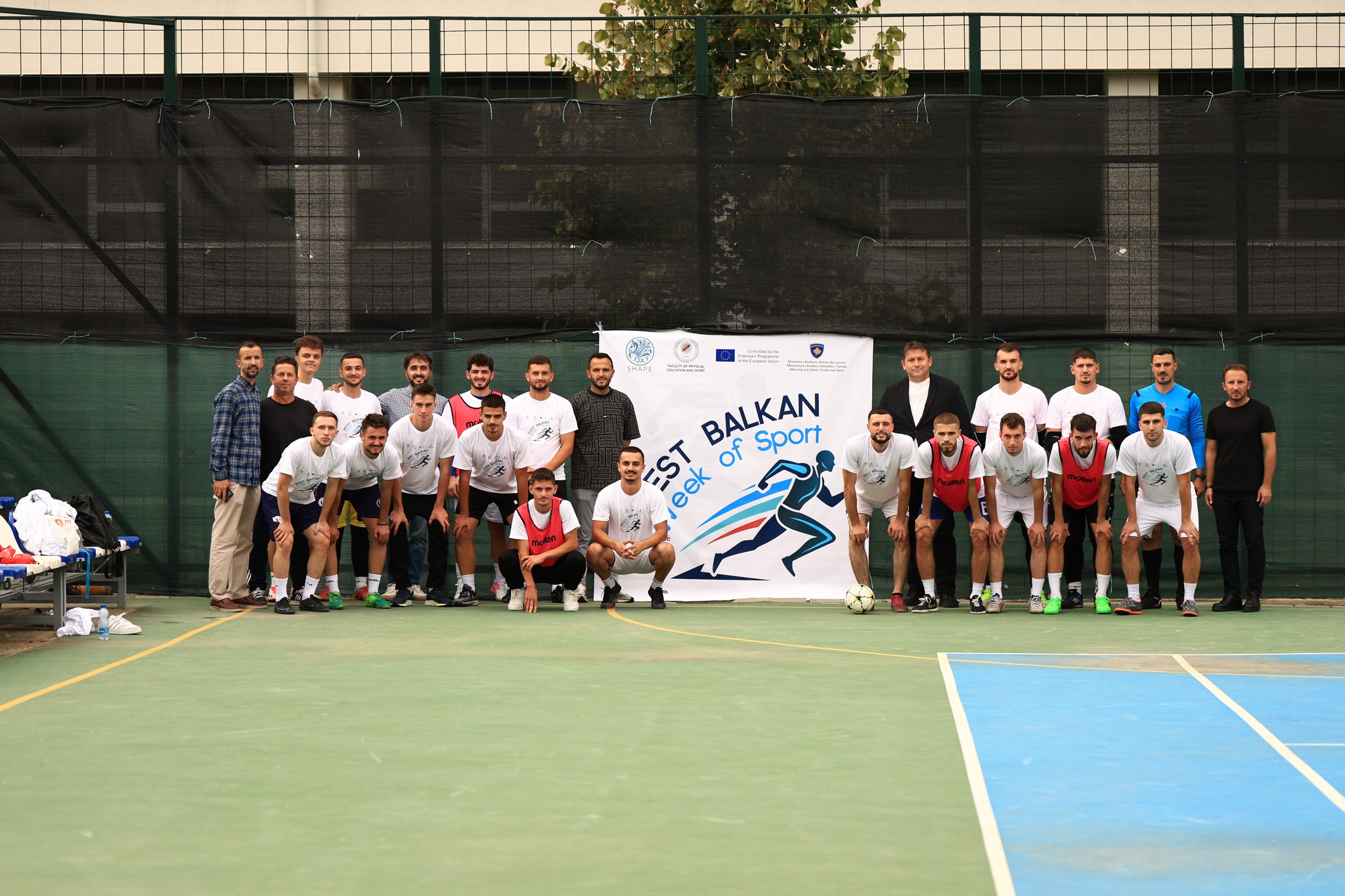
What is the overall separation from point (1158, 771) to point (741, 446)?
247 inches

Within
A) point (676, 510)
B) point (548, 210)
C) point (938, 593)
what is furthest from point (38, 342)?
point (938, 593)

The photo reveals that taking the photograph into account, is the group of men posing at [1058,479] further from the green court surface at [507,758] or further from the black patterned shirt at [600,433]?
the black patterned shirt at [600,433]

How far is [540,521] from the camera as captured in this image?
10.8 m

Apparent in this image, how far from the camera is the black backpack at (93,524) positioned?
1030 cm

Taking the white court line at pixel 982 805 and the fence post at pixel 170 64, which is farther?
the fence post at pixel 170 64

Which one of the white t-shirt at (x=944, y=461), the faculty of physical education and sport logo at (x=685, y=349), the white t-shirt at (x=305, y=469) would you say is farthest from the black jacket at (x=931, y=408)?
Answer: the white t-shirt at (x=305, y=469)

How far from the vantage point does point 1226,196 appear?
11609 mm

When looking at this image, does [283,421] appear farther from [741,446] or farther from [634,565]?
[741,446]

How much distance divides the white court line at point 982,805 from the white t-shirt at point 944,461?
3.40 m

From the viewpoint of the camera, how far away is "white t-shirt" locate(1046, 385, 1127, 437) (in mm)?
10961

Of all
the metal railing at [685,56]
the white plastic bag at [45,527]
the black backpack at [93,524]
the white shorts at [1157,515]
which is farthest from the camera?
the metal railing at [685,56]

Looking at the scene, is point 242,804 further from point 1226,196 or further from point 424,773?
point 1226,196

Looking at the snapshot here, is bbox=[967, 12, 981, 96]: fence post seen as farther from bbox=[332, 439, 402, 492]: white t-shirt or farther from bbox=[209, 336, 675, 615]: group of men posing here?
bbox=[332, 439, 402, 492]: white t-shirt

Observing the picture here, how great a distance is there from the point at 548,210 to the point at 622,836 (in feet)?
25.2
